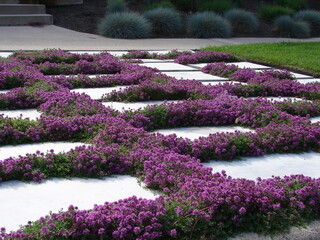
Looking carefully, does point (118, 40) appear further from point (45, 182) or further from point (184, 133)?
point (45, 182)

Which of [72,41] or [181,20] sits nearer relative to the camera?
[72,41]

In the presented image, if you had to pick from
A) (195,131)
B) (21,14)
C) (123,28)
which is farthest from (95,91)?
(21,14)

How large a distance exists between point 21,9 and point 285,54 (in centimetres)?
721

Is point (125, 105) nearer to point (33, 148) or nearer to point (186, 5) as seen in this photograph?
point (33, 148)

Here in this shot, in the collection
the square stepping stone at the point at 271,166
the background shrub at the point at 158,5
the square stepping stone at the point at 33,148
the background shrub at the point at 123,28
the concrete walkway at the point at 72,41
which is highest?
the background shrub at the point at 158,5

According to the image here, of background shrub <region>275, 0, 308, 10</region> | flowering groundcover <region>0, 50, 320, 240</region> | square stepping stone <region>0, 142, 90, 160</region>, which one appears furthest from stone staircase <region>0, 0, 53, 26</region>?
square stepping stone <region>0, 142, 90, 160</region>

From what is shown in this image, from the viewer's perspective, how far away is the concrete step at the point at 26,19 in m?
12.1

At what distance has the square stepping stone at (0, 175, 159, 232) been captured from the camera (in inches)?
103

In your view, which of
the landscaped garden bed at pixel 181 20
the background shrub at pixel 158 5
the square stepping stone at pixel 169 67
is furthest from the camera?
the background shrub at pixel 158 5

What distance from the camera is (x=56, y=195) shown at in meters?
2.86

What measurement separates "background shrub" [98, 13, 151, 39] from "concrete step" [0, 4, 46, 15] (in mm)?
2095

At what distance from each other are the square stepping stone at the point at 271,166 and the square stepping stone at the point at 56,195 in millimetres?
682

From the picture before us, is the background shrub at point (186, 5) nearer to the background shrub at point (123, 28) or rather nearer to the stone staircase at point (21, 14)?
the background shrub at point (123, 28)

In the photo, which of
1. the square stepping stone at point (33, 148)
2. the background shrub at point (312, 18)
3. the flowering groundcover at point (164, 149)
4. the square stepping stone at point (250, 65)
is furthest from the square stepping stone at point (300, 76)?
the background shrub at point (312, 18)
